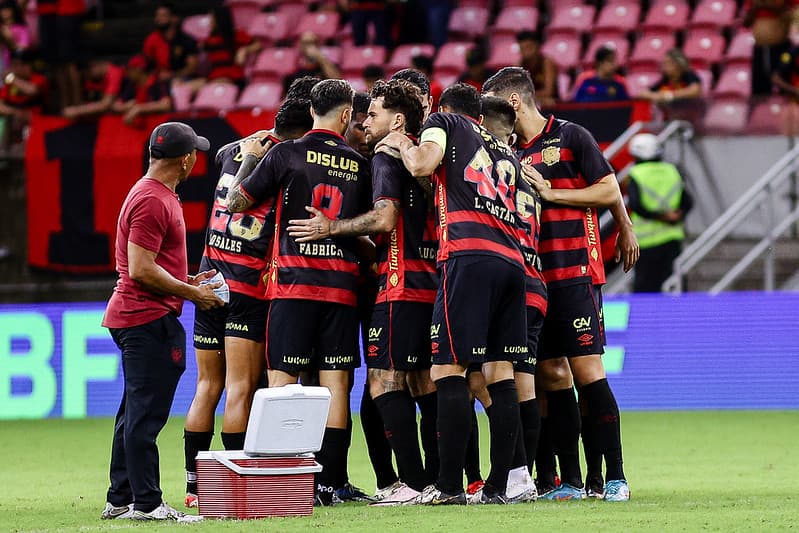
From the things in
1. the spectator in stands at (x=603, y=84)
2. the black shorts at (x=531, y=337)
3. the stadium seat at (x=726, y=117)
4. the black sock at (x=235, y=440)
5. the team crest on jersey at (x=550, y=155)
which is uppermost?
the spectator in stands at (x=603, y=84)

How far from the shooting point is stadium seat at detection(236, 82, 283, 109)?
17.7 meters

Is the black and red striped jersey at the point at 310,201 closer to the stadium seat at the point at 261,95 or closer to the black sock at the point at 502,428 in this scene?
the black sock at the point at 502,428

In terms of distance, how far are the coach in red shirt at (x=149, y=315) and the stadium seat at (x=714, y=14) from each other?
11661 millimetres

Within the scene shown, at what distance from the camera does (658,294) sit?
1353 centimetres

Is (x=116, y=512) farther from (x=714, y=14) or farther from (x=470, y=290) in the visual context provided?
(x=714, y=14)

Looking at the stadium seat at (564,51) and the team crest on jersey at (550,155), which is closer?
the team crest on jersey at (550,155)

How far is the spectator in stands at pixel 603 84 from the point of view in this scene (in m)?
15.1

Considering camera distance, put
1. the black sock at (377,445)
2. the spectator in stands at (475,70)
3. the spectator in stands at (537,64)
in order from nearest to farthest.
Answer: the black sock at (377,445) < the spectator in stands at (475,70) < the spectator in stands at (537,64)

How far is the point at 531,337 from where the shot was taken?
7.82 metres

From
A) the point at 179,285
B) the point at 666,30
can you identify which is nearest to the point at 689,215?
the point at 666,30

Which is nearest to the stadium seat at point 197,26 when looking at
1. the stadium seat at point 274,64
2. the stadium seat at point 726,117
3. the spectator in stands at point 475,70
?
the stadium seat at point 274,64

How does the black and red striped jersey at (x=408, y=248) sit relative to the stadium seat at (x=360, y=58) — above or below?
below

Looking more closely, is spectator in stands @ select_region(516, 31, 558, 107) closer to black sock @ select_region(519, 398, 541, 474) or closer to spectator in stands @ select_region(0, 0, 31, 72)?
spectator in stands @ select_region(0, 0, 31, 72)

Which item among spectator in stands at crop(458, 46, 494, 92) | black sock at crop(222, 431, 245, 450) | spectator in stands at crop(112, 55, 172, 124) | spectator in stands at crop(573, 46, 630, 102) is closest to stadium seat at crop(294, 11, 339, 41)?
spectator in stands at crop(112, 55, 172, 124)
